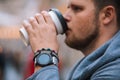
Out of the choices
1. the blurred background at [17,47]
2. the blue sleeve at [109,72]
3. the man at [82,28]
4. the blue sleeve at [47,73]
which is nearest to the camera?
the blue sleeve at [109,72]

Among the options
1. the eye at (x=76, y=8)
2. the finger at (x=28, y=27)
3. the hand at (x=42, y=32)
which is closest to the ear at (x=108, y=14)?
the eye at (x=76, y=8)

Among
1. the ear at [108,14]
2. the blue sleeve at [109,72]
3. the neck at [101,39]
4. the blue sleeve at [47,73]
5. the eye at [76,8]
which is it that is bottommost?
the blue sleeve at [47,73]

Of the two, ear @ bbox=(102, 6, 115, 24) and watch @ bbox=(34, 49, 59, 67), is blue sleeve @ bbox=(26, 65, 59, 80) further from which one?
ear @ bbox=(102, 6, 115, 24)

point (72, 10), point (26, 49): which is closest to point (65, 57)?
point (26, 49)

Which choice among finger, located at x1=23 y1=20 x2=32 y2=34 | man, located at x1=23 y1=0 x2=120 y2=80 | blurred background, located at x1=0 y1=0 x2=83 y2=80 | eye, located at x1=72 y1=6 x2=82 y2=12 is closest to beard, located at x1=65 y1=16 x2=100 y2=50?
man, located at x1=23 y1=0 x2=120 y2=80

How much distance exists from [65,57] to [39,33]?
3.47 metres

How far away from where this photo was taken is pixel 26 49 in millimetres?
5969

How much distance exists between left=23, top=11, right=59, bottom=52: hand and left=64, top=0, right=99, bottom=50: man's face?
89 millimetres

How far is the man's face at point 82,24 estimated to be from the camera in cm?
272

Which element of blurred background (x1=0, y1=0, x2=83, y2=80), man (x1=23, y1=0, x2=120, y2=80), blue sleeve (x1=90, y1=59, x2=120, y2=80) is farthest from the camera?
blurred background (x1=0, y1=0, x2=83, y2=80)

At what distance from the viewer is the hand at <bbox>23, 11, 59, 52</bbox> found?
8.91 feet

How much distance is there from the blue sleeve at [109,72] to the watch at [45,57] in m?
0.27

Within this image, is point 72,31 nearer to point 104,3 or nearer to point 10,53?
point 104,3

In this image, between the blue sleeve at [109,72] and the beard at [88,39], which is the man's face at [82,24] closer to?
the beard at [88,39]
